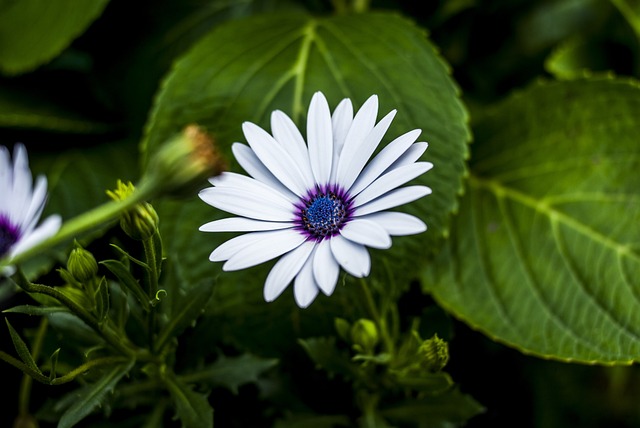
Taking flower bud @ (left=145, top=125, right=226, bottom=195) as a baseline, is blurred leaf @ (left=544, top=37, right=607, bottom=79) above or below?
above

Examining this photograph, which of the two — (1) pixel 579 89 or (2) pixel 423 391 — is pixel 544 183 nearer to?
(1) pixel 579 89

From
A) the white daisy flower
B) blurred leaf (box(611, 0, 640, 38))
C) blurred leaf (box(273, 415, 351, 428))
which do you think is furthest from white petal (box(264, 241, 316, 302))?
blurred leaf (box(611, 0, 640, 38))

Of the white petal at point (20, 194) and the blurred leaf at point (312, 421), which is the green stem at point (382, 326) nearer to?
the blurred leaf at point (312, 421)

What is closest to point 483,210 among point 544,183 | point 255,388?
point 544,183

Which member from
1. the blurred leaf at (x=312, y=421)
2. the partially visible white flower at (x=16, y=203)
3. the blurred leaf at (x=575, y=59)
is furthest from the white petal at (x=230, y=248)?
the blurred leaf at (x=575, y=59)

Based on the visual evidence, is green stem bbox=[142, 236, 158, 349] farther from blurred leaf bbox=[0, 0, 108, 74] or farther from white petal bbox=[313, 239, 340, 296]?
blurred leaf bbox=[0, 0, 108, 74]

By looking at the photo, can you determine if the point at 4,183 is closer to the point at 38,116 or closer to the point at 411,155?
the point at 411,155
